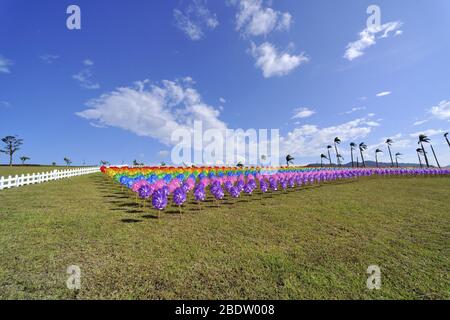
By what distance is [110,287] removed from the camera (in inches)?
154

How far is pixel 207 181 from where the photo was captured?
1548 cm

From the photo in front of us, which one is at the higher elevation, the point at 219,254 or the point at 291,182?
the point at 291,182

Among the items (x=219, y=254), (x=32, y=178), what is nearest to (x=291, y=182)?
(x=219, y=254)

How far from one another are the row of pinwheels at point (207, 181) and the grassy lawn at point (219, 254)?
1.14 metres

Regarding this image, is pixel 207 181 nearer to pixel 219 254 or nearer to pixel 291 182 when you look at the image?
pixel 291 182

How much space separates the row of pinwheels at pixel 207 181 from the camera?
10.7 meters

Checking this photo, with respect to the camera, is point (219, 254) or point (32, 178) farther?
point (32, 178)

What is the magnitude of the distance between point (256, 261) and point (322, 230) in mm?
3624

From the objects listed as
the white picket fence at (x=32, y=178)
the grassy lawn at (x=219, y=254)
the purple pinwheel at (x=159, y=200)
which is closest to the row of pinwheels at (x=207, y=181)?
the purple pinwheel at (x=159, y=200)

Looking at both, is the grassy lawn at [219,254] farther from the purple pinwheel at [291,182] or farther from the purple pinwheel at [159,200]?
the purple pinwheel at [291,182]

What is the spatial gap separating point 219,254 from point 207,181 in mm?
10170

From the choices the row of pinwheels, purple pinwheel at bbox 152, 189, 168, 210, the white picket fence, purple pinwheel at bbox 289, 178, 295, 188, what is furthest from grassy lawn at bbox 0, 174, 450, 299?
the white picket fence
